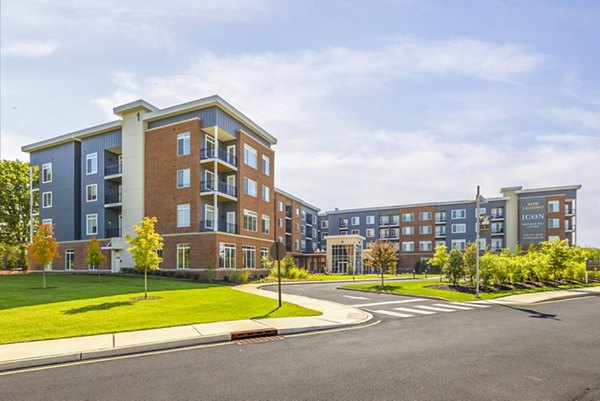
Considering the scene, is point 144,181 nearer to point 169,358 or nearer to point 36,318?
point 36,318

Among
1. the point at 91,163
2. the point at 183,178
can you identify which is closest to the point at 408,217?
the point at 183,178

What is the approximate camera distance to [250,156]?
4012 centimetres

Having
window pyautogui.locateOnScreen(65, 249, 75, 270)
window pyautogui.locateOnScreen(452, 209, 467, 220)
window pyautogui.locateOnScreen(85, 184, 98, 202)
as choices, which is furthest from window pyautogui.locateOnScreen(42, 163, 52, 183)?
window pyautogui.locateOnScreen(452, 209, 467, 220)

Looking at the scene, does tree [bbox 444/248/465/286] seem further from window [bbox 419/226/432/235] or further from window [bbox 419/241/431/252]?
window [bbox 419/226/432/235]

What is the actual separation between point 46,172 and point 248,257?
26657 mm

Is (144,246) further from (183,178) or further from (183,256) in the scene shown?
(183,178)

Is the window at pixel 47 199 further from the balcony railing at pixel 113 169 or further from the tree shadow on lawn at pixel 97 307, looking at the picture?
the tree shadow on lawn at pixel 97 307

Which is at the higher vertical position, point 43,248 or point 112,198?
point 112,198

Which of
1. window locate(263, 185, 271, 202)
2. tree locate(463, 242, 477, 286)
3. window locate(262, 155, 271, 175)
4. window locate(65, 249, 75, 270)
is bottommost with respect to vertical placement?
window locate(65, 249, 75, 270)

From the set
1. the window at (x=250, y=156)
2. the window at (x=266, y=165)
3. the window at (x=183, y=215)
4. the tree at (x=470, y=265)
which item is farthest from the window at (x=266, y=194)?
the tree at (x=470, y=265)

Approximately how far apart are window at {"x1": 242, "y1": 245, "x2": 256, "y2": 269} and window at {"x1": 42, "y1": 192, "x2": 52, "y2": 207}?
2410 cm

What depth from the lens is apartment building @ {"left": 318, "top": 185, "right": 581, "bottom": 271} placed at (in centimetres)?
6794

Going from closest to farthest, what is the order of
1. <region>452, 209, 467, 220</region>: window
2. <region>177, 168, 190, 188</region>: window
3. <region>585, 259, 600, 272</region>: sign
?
<region>585, 259, 600, 272</region>: sign, <region>177, 168, 190, 188</region>: window, <region>452, 209, 467, 220</region>: window

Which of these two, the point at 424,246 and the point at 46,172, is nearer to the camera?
the point at 46,172
